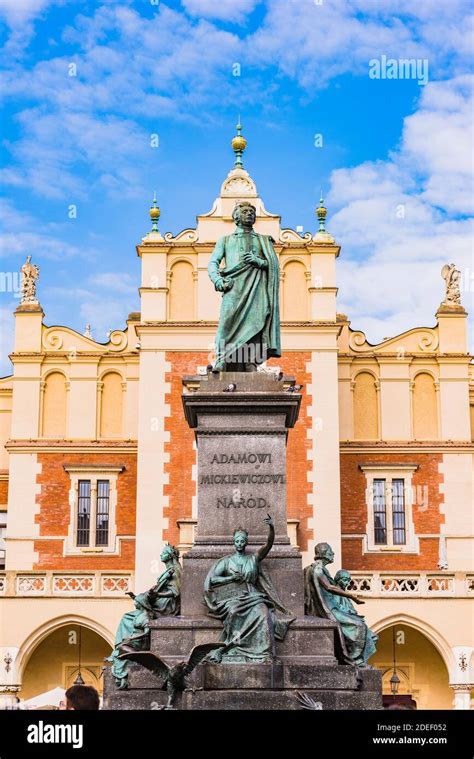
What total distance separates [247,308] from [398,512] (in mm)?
18759

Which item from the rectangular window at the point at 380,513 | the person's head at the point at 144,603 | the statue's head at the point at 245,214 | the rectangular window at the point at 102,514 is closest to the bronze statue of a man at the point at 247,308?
the statue's head at the point at 245,214

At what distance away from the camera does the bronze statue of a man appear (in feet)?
45.0

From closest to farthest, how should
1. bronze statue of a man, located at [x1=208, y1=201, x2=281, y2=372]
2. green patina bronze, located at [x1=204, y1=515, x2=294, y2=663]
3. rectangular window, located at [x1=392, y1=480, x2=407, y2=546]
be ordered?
green patina bronze, located at [x1=204, y1=515, x2=294, y2=663] < bronze statue of a man, located at [x1=208, y1=201, x2=281, y2=372] < rectangular window, located at [x1=392, y1=480, x2=407, y2=546]

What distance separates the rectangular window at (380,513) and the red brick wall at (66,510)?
19.8 ft

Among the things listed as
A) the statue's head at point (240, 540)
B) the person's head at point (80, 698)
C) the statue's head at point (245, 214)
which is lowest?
the person's head at point (80, 698)

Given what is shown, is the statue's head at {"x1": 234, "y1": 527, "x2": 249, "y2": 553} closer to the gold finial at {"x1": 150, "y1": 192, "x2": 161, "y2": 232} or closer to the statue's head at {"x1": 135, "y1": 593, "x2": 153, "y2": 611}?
the statue's head at {"x1": 135, "y1": 593, "x2": 153, "y2": 611}

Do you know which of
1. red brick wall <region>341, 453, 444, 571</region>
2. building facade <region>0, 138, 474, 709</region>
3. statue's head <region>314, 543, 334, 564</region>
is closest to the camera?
statue's head <region>314, 543, 334, 564</region>

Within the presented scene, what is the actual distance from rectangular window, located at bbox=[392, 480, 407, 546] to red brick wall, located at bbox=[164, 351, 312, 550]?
8.95 feet

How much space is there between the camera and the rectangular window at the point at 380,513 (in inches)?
1240

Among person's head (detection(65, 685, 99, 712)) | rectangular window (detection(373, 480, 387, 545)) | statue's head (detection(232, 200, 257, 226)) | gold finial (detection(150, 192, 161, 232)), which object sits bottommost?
person's head (detection(65, 685, 99, 712))

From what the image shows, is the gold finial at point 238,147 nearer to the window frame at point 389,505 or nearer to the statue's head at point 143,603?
the window frame at point 389,505

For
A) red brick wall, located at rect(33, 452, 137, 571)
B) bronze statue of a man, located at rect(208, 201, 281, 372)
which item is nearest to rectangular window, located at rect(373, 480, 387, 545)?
red brick wall, located at rect(33, 452, 137, 571)
